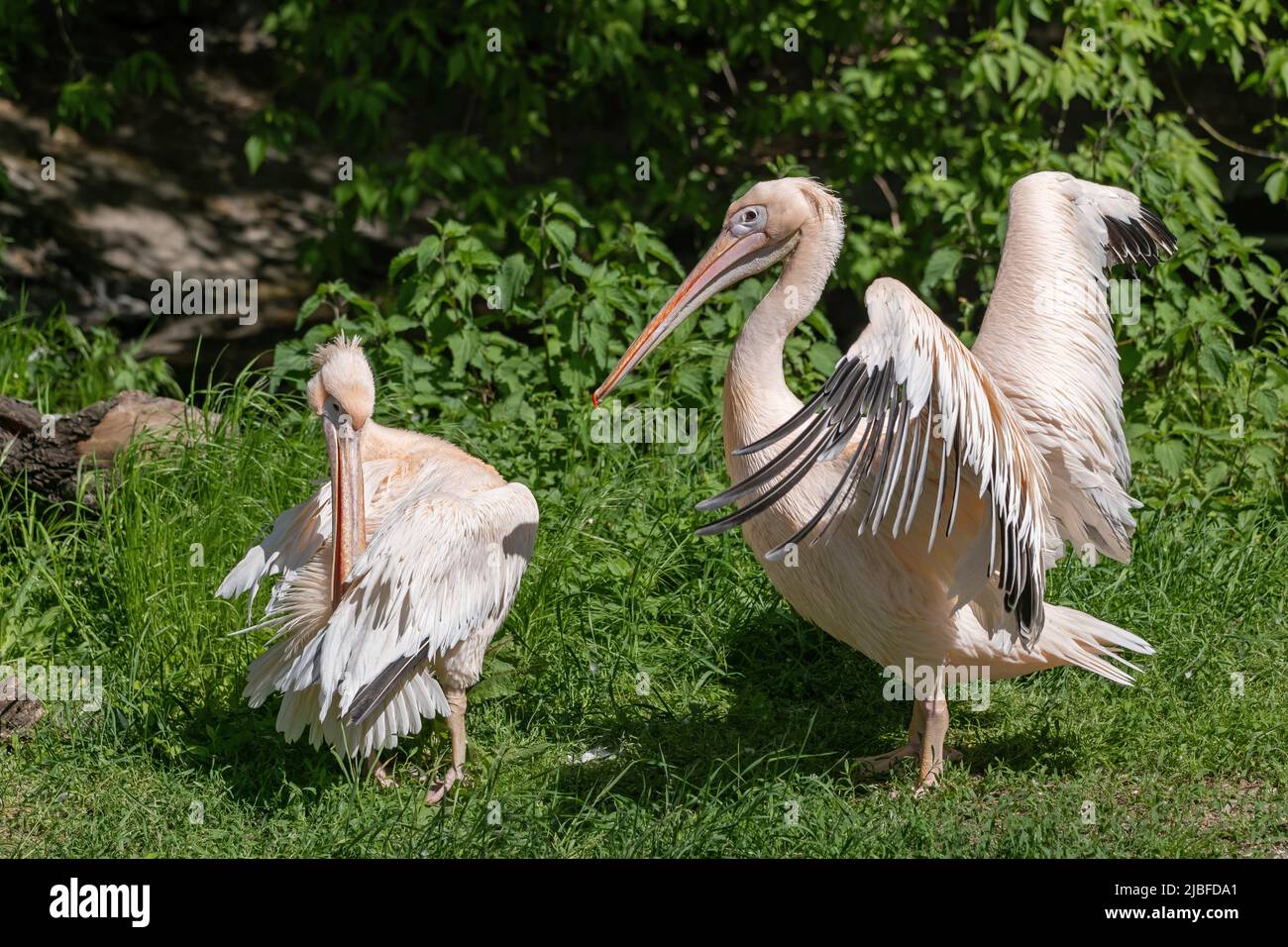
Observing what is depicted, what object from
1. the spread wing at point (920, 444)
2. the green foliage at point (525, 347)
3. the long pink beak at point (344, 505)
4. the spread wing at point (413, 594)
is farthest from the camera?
the green foliage at point (525, 347)

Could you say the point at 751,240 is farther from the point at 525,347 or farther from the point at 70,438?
the point at 70,438

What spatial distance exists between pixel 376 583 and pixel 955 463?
1.70m

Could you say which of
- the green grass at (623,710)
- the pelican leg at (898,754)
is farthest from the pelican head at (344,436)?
the pelican leg at (898,754)

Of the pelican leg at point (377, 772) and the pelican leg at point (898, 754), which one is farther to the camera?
the pelican leg at point (898, 754)

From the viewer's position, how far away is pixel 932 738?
4273 millimetres

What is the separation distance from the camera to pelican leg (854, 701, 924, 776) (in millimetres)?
4391

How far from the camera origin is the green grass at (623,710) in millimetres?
3986

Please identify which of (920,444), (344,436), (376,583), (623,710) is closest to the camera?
(920,444)

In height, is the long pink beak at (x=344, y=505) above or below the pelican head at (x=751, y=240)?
below

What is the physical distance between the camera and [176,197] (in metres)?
8.70

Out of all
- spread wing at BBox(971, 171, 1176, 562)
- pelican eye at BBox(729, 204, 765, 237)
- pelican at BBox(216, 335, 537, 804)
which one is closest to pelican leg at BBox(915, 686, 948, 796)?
spread wing at BBox(971, 171, 1176, 562)

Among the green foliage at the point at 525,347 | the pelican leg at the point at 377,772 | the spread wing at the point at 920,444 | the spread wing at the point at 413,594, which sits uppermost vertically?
the green foliage at the point at 525,347

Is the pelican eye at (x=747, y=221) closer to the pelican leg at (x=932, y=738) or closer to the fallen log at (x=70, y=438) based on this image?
the pelican leg at (x=932, y=738)

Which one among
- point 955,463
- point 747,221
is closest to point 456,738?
point 955,463
